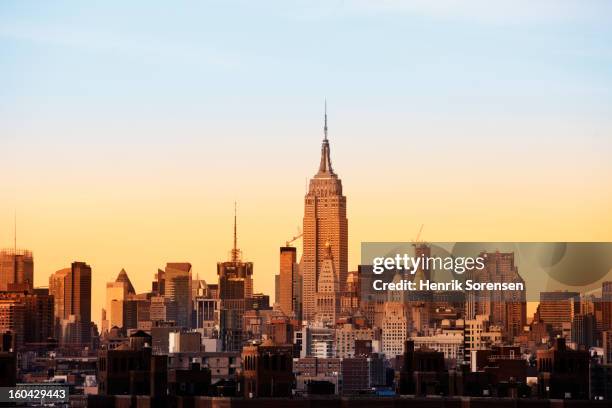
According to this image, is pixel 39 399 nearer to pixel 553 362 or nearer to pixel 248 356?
pixel 248 356

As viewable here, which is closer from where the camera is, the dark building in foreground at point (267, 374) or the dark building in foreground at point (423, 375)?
the dark building in foreground at point (267, 374)

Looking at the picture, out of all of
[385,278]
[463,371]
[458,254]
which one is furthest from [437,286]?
[463,371]

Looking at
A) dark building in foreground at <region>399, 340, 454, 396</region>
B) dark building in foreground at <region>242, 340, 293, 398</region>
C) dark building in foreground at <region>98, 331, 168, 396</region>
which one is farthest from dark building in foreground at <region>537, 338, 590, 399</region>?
dark building in foreground at <region>98, 331, 168, 396</region>

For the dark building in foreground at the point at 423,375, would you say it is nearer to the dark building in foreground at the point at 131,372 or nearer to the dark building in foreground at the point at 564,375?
the dark building in foreground at the point at 564,375

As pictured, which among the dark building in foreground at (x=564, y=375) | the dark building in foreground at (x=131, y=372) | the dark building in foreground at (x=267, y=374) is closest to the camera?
the dark building in foreground at (x=131, y=372)


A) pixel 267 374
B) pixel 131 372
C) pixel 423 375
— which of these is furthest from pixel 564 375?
pixel 131 372

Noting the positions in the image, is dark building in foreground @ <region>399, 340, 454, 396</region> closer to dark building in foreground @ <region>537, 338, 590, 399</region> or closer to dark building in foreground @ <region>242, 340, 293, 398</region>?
dark building in foreground @ <region>537, 338, 590, 399</region>

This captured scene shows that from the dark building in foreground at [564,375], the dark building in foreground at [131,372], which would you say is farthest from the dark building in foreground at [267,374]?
the dark building in foreground at [564,375]
